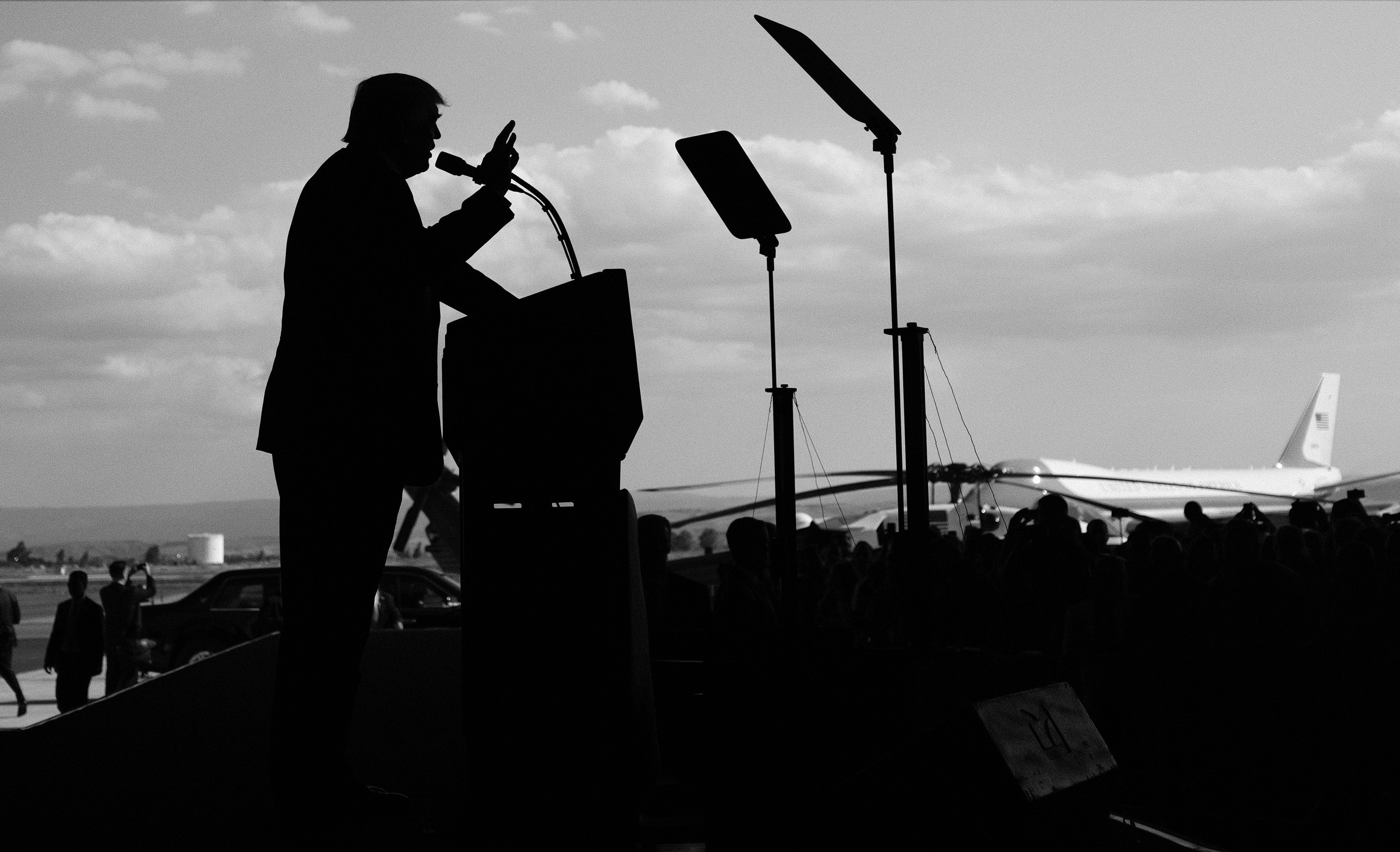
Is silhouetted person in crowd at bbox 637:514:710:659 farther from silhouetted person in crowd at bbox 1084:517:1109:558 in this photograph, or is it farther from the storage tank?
the storage tank

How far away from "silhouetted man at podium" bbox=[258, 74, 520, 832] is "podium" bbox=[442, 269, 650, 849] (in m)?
0.19

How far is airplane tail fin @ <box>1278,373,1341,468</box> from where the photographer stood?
46688mm

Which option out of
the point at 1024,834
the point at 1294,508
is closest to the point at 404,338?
the point at 1024,834

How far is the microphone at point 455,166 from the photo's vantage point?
2.29 meters

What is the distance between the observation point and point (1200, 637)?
519cm

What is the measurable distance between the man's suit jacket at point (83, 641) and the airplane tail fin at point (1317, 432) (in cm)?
4433

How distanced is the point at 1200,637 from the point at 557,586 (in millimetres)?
3980

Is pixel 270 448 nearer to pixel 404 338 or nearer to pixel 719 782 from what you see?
pixel 404 338

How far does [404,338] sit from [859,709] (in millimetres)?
1156

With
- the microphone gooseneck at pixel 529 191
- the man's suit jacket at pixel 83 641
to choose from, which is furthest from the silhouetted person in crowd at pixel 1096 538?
the man's suit jacket at pixel 83 641

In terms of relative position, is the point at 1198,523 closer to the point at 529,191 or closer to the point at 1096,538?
the point at 1096,538

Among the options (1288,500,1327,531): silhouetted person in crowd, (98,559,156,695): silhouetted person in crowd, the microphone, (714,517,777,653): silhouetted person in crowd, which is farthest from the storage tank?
the microphone

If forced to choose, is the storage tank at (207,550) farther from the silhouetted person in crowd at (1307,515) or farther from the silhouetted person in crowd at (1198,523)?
the silhouetted person in crowd at (1307,515)

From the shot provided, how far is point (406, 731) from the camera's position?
10.4 feet
